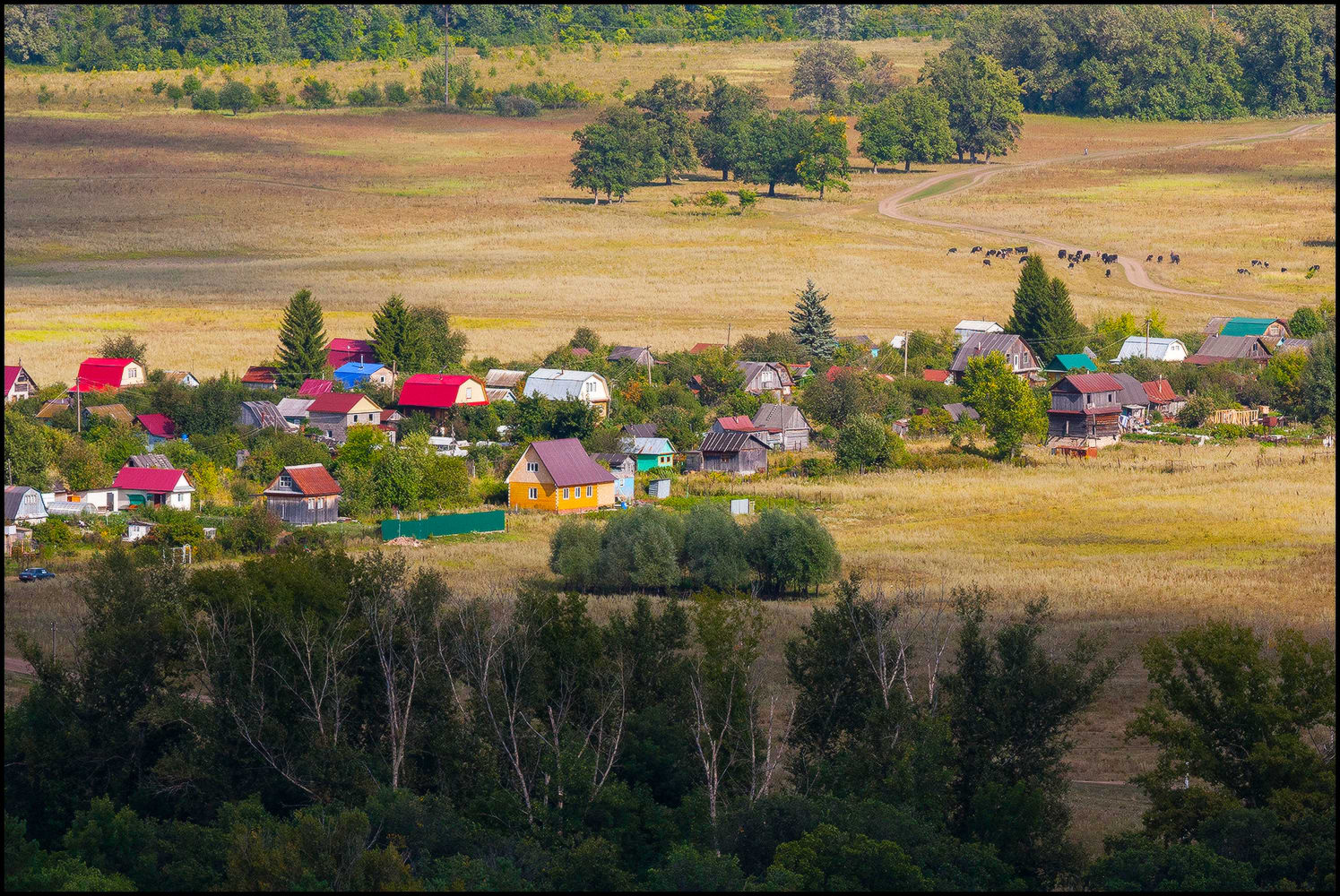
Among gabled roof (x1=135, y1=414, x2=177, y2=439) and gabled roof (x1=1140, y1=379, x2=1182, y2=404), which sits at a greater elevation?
gabled roof (x1=135, y1=414, x2=177, y2=439)

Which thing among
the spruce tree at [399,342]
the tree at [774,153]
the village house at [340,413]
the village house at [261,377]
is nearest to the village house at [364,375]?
the spruce tree at [399,342]

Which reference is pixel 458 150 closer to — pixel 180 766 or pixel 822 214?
pixel 822 214

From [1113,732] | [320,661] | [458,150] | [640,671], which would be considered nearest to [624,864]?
[640,671]

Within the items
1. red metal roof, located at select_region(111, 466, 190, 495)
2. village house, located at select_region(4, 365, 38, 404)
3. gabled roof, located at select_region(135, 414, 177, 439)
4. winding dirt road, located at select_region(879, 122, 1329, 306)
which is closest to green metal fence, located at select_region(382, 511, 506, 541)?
red metal roof, located at select_region(111, 466, 190, 495)

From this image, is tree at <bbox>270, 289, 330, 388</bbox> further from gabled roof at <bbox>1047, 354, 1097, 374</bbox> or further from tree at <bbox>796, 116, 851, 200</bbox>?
tree at <bbox>796, 116, 851, 200</bbox>

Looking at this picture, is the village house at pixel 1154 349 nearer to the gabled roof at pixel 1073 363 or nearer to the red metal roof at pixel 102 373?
the gabled roof at pixel 1073 363

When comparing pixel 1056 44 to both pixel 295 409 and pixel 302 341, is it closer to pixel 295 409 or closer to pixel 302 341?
pixel 302 341

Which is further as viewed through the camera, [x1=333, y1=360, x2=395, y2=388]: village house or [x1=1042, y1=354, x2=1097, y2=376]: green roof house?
[x1=1042, y1=354, x2=1097, y2=376]: green roof house
